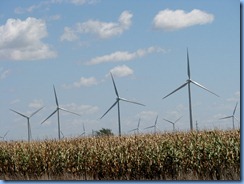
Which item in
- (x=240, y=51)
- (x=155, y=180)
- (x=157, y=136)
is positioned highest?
(x=240, y=51)

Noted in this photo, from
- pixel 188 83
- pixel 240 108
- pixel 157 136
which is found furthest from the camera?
pixel 157 136

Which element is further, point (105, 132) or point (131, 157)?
point (105, 132)

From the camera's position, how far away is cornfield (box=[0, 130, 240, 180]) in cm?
1010

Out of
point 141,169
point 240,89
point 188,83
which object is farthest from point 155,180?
point 240,89

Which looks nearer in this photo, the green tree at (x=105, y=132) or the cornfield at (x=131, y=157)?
the cornfield at (x=131, y=157)

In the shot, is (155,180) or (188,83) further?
(155,180)

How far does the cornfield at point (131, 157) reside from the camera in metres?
10.1

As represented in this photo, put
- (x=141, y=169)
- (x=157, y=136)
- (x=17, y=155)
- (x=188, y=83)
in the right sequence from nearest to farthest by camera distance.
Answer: (x=188, y=83) < (x=141, y=169) < (x=157, y=136) < (x=17, y=155)

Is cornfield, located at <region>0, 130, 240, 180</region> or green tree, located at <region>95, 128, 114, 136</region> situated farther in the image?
green tree, located at <region>95, 128, 114, 136</region>

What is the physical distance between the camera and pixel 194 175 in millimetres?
10023

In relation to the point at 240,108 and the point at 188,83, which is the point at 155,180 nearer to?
the point at 188,83

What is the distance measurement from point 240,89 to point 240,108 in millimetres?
319

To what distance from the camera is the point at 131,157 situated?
11.1m

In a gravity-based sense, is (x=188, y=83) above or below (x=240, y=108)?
above
